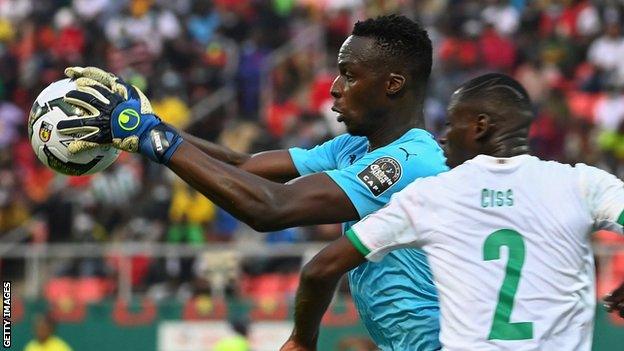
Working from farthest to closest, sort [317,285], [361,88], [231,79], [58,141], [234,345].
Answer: [231,79] → [234,345] → [361,88] → [58,141] → [317,285]

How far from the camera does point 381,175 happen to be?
5.24 m

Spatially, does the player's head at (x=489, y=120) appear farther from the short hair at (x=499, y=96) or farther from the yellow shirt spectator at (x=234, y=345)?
the yellow shirt spectator at (x=234, y=345)

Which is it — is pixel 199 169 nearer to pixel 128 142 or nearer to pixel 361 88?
pixel 128 142

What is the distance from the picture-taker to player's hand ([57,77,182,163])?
5.06 metres

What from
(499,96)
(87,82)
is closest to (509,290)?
(499,96)

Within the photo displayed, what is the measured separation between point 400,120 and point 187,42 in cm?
1477

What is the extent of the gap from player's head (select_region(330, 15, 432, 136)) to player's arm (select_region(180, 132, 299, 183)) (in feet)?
2.60

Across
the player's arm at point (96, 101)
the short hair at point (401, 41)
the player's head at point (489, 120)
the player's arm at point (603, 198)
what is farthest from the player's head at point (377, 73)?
the player's arm at point (603, 198)

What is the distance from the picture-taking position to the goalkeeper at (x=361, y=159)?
199 inches

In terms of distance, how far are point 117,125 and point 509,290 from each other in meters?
1.68

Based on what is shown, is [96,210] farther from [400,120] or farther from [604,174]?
[604,174]

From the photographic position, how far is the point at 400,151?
17.5ft

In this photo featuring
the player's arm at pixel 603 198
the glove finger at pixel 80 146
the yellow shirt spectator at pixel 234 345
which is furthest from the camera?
the yellow shirt spectator at pixel 234 345

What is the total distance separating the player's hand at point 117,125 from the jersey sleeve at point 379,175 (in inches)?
27.5
